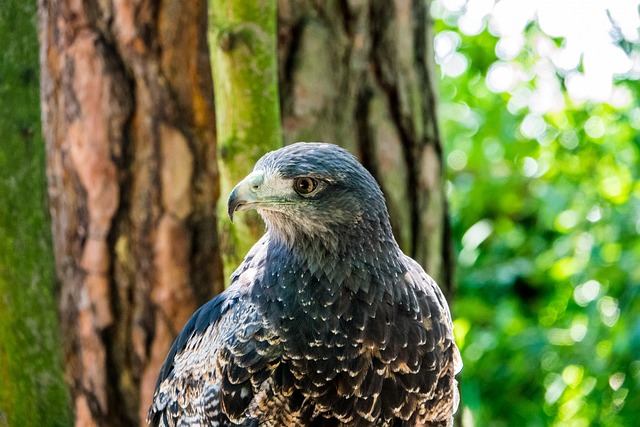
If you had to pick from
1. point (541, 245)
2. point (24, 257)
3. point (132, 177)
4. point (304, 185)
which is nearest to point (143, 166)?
point (132, 177)

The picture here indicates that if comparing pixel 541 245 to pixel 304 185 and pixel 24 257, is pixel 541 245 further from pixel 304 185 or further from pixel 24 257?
pixel 304 185

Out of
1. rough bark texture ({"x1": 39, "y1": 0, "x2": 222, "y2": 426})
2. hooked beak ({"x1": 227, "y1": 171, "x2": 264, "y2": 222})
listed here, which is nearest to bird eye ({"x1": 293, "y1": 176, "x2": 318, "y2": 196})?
hooked beak ({"x1": 227, "y1": 171, "x2": 264, "y2": 222})

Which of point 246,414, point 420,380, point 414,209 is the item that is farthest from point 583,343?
point 246,414

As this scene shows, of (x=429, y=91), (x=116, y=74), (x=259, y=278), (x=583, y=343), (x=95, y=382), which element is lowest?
(x=583, y=343)

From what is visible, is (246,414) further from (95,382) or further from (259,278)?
(95,382)

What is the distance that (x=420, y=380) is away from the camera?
8.92 ft

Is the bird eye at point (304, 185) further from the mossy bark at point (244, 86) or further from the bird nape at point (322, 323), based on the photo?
the mossy bark at point (244, 86)

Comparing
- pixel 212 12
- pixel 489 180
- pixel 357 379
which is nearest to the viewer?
pixel 357 379

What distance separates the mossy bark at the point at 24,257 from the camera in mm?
4234

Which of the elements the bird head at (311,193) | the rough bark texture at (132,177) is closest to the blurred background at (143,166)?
the rough bark texture at (132,177)

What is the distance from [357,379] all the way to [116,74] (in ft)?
6.99

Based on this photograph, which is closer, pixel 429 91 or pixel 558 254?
pixel 429 91

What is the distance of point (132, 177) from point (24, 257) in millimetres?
809

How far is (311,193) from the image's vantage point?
2615 mm
